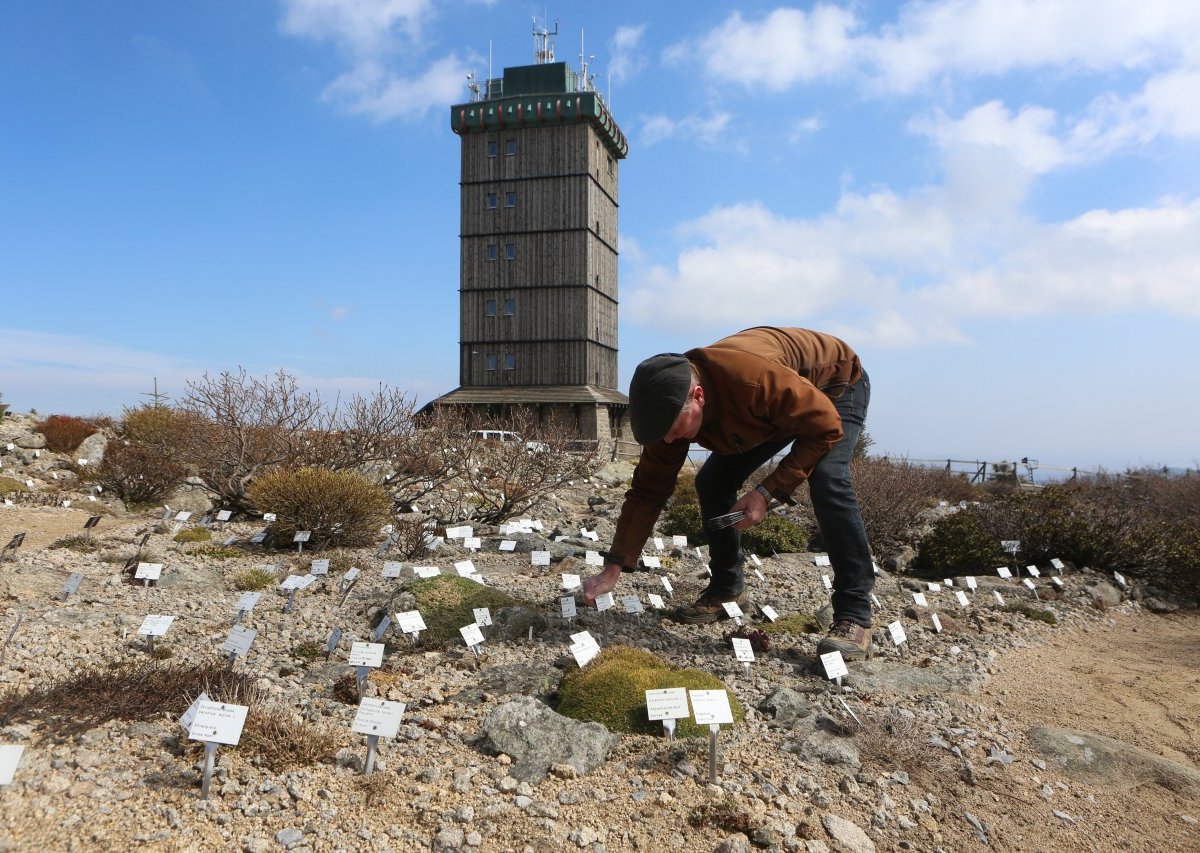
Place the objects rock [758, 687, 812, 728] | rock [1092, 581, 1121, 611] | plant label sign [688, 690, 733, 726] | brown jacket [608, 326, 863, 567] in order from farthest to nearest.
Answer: rock [1092, 581, 1121, 611]
brown jacket [608, 326, 863, 567]
rock [758, 687, 812, 728]
plant label sign [688, 690, 733, 726]

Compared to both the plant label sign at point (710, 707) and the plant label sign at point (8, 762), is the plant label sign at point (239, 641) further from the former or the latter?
the plant label sign at point (710, 707)

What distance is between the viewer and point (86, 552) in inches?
264

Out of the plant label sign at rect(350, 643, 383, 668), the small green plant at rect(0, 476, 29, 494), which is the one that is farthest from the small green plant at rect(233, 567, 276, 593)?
the small green plant at rect(0, 476, 29, 494)

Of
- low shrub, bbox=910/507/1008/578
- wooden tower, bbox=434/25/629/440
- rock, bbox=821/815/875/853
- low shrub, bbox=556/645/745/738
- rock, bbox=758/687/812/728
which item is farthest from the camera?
wooden tower, bbox=434/25/629/440

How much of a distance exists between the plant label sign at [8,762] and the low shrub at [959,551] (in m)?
7.41

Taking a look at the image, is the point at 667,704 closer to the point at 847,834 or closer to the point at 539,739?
the point at 539,739

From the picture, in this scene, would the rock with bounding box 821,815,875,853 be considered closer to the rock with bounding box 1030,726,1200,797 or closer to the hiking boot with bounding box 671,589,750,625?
the rock with bounding box 1030,726,1200,797

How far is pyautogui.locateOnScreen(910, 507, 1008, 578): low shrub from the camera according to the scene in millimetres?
7543

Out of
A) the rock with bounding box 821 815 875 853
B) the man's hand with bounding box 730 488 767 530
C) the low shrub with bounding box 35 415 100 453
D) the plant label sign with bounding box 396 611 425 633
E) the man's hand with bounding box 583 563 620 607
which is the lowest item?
the rock with bounding box 821 815 875 853

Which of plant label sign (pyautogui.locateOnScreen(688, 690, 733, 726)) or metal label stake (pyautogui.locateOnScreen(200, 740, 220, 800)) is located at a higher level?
plant label sign (pyautogui.locateOnScreen(688, 690, 733, 726))

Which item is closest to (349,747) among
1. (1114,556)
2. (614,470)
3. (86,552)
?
(86,552)

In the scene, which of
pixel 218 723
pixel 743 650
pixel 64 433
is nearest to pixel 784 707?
pixel 743 650

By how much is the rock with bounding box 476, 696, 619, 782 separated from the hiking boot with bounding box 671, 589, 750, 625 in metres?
1.70

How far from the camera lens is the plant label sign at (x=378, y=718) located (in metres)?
2.65
